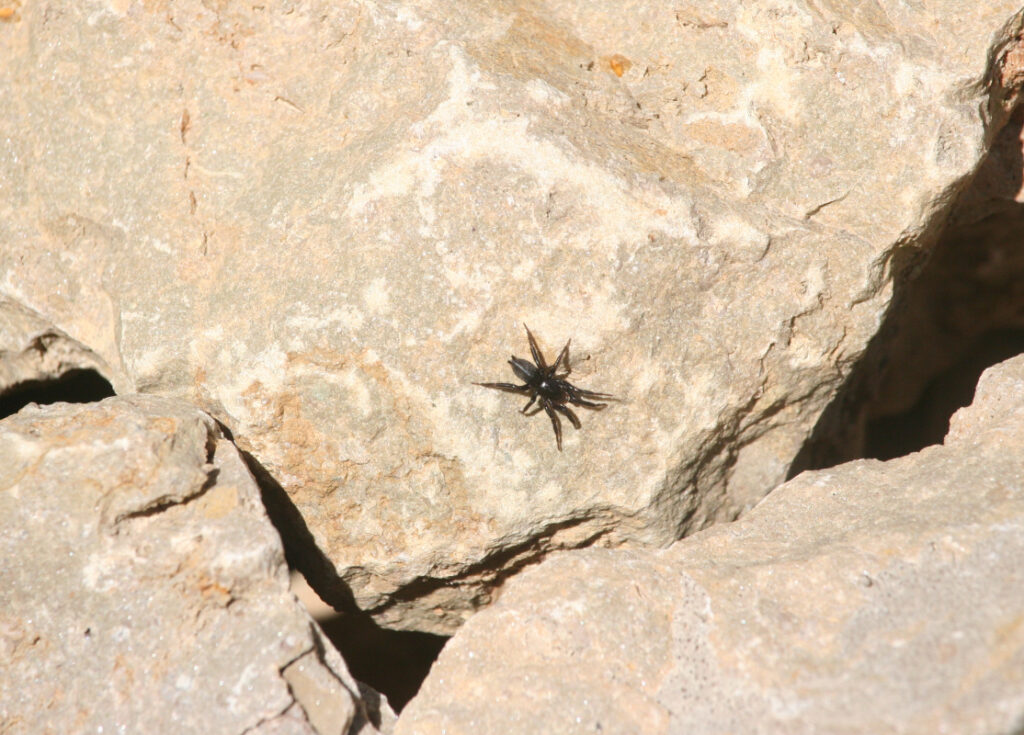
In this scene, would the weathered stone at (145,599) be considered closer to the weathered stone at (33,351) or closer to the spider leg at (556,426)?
the weathered stone at (33,351)

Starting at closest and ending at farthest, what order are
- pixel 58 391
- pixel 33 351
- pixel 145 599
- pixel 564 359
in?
1. pixel 145 599
2. pixel 564 359
3. pixel 33 351
4. pixel 58 391

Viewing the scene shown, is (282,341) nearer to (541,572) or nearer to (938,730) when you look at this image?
(541,572)

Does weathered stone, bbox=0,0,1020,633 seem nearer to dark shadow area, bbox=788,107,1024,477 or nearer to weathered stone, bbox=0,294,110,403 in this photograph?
weathered stone, bbox=0,294,110,403

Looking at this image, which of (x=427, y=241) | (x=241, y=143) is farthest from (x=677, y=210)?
(x=241, y=143)

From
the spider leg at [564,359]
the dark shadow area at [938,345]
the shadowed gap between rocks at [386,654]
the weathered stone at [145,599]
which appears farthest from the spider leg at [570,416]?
the shadowed gap between rocks at [386,654]

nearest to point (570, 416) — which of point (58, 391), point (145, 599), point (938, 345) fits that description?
point (145, 599)

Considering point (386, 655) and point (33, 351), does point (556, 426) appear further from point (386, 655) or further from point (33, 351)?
point (386, 655)

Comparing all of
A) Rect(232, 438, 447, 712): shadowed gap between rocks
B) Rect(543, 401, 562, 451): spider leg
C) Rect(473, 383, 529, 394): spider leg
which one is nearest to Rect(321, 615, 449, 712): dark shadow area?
Rect(232, 438, 447, 712): shadowed gap between rocks
